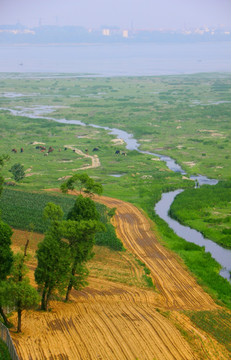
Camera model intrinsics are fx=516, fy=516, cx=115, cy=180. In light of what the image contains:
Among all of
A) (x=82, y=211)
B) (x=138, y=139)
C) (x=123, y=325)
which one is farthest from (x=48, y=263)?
(x=138, y=139)

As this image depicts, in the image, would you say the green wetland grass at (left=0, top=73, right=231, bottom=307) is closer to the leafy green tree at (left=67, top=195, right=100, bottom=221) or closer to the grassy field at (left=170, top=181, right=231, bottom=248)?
the grassy field at (left=170, top=181, right=231, bottom=248)

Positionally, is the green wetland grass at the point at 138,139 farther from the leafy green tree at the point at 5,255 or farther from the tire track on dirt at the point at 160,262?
the leafy green tree at the point at 5,255

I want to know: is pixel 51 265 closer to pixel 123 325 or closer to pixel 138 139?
pixel 123 325

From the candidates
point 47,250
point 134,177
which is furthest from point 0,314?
point 134,177

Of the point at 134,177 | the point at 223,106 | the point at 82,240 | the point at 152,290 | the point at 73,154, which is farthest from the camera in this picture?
the point at 223,106

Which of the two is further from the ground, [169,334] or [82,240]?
[82,240]

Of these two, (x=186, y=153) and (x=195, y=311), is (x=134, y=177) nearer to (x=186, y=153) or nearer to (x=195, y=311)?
(x=186, y=153)

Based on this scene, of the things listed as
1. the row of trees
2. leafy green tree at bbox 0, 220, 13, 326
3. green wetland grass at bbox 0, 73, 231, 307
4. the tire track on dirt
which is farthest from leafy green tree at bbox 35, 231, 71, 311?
green wetland grass at bbox 0, 73, 231, 307

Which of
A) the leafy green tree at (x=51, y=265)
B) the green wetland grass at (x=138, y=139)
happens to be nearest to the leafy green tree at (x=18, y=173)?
the green wetland grass at (x=138, y=139)
